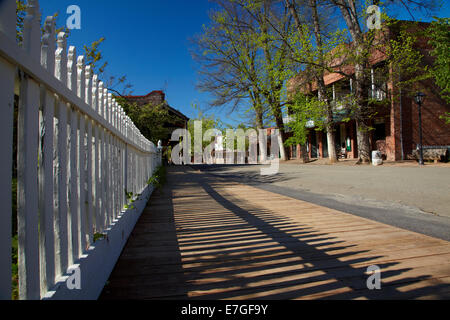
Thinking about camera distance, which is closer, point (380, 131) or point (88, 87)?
point (88, 87)

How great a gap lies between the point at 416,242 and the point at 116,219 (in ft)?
9.25

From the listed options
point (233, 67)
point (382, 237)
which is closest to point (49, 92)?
point (382, 237)

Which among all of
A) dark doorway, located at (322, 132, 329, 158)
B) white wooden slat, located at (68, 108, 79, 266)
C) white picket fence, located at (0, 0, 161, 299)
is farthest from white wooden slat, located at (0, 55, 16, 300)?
dark doorway, located at (322, 132, 329, 158)

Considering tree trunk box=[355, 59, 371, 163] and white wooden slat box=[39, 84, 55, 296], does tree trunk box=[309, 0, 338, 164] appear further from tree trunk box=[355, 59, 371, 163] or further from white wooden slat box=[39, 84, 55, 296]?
white wooden slat box=[39, 84, 55, 296]

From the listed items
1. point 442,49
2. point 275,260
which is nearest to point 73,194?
point 275,260

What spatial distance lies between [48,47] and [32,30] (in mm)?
128

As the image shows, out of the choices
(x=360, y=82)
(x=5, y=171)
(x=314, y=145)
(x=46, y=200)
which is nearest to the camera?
(x=5, y=171)

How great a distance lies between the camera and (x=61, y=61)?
1.34 metres

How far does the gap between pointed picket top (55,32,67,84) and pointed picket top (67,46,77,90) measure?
0.09m

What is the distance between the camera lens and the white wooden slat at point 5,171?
87cm

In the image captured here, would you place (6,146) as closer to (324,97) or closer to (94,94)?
(94,94)

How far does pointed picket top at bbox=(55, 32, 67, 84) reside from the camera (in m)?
1.33

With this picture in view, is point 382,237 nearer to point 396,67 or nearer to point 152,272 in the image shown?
point 152,272
